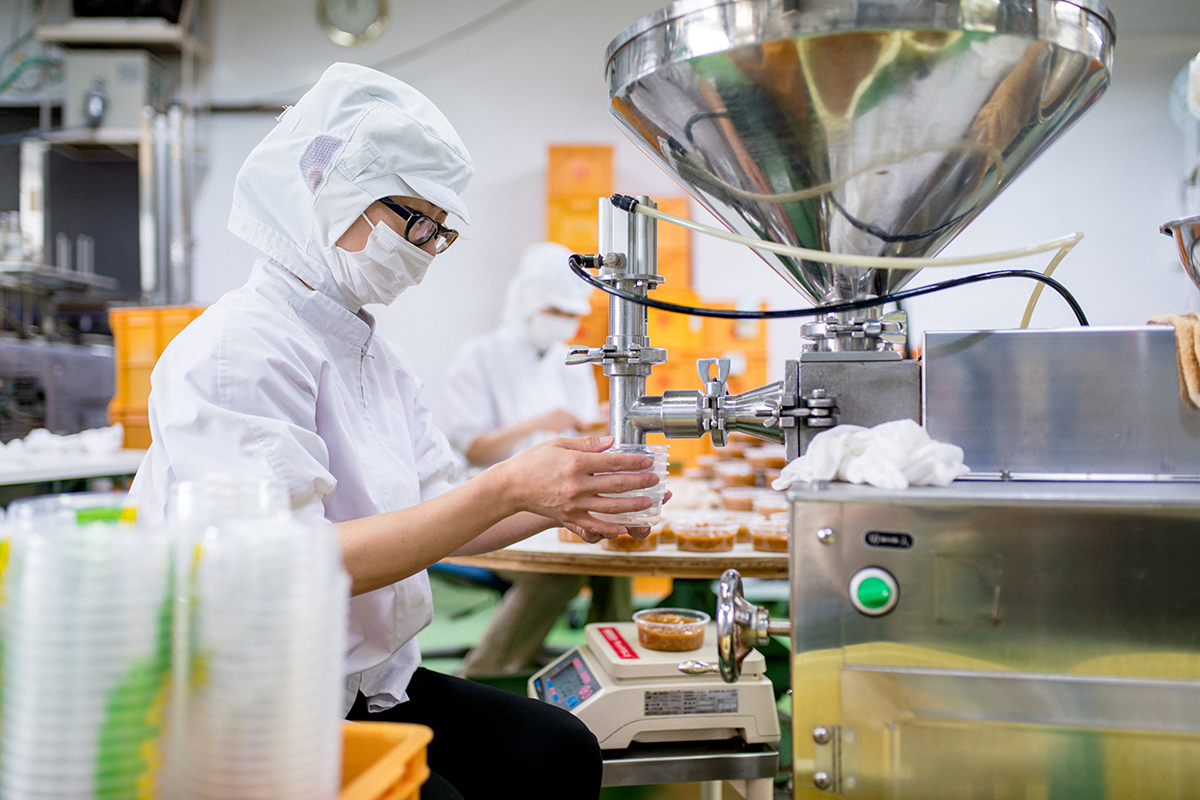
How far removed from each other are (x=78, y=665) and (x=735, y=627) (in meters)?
0.57

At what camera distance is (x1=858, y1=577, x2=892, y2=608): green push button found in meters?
0.73

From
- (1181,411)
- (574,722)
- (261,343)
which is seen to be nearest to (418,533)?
(261,343)

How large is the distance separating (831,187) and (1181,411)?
Answer: 469mm

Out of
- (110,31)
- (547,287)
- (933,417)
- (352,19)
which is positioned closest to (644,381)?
(933,417)

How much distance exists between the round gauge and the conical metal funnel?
461 centimetres

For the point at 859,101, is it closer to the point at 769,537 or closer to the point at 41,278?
the point at 769,537

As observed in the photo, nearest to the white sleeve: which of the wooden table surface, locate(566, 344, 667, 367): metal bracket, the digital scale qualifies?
locate(566, 344, 667, 367): metal bracket

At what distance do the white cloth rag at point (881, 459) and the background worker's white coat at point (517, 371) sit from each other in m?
2.33

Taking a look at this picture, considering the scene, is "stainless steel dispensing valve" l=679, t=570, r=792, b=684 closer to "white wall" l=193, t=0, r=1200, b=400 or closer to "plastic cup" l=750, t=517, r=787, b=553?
"plastic cup" l=750, t=517, r=787, b=553

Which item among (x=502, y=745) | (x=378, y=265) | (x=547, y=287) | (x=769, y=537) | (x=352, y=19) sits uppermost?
(x=352, y=19)

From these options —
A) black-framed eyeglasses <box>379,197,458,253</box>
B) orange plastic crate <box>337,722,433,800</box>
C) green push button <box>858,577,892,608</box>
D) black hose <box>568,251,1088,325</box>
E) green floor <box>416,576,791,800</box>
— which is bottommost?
green floor <box>416,576,791,800</box>

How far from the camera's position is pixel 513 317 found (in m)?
3.44

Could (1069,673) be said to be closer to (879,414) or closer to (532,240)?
(879,414)

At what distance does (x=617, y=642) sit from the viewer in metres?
1.45
